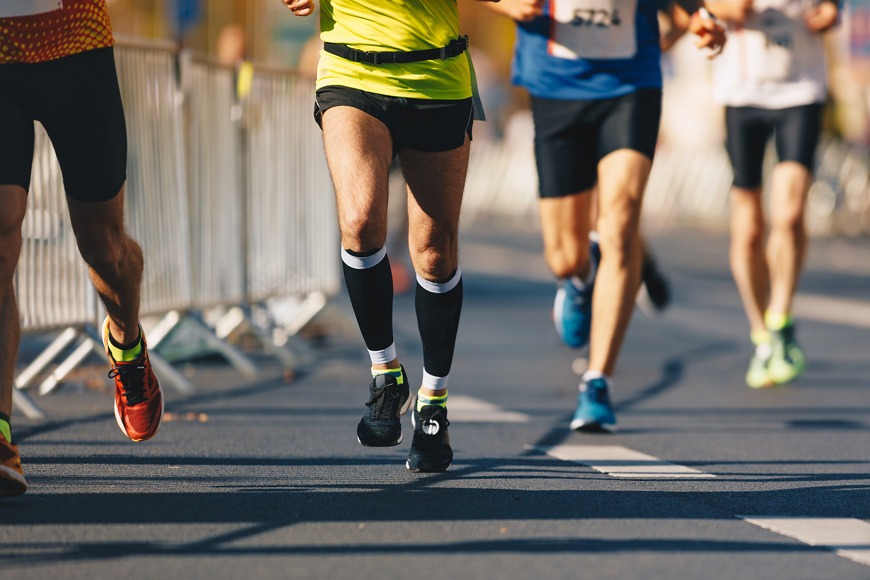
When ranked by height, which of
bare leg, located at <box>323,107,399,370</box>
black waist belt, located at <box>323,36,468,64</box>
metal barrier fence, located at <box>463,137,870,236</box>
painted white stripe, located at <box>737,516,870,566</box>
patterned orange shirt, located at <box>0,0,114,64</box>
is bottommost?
metal barrier fence, located at <box>463,137,870,236</box>

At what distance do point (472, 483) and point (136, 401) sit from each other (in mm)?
1147

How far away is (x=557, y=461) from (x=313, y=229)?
5004 mm

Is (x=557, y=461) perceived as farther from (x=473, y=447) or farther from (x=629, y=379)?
(x=629, y=379)

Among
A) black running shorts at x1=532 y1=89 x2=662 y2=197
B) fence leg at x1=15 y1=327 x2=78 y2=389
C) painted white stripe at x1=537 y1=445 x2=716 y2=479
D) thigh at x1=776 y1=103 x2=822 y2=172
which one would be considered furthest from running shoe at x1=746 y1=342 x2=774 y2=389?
fence leg at x1=15 y1=327 x2=78 y2=389

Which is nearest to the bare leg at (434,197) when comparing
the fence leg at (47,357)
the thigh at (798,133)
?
the fence leg at (47,357)

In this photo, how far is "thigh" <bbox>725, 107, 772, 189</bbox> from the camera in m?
8.48

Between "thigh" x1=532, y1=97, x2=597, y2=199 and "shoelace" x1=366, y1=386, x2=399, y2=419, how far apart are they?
203 cm

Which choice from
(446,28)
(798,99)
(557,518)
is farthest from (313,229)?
(557,518)

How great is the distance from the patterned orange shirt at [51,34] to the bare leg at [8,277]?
392mm

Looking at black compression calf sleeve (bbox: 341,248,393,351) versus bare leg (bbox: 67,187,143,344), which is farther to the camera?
black compression calf sleeve (bbox: 341,248,393,351)

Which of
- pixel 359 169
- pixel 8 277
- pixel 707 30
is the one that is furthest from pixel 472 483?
pixel 707 30

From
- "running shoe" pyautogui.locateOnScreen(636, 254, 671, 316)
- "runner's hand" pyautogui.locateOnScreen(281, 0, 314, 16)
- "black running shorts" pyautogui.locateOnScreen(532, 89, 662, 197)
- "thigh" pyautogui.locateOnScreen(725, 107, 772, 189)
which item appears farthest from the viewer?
"running shoe" pyautogui.locateOnScreen(636, 254, 671, 316)

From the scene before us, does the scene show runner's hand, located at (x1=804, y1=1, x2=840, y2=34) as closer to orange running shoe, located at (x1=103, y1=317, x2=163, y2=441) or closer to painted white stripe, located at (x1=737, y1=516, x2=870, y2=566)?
painted white stripe, located at (x1=737, y1=516, x2=870, y2=566)

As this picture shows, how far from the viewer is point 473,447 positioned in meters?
6.13
